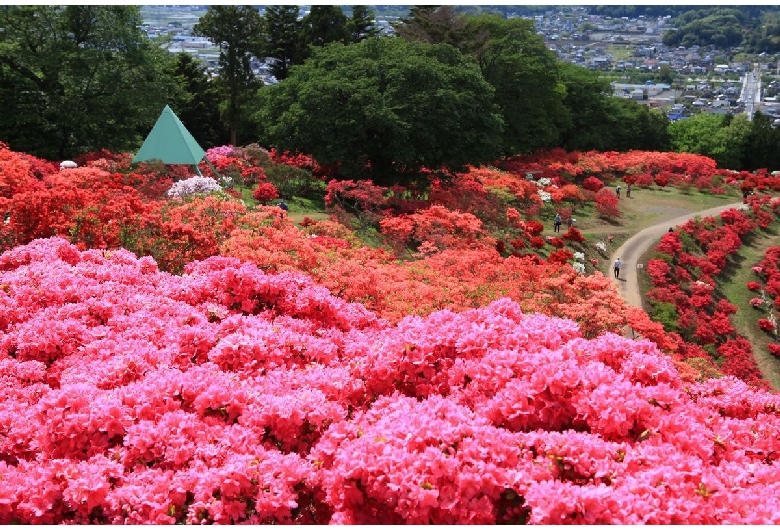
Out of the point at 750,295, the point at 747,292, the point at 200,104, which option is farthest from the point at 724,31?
the point at 750,295

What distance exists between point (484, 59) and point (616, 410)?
3142 cm

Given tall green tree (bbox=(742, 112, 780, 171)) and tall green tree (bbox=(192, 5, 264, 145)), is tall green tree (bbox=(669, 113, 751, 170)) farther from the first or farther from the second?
tall green tree (bbox=(192, 5, 264, 145))

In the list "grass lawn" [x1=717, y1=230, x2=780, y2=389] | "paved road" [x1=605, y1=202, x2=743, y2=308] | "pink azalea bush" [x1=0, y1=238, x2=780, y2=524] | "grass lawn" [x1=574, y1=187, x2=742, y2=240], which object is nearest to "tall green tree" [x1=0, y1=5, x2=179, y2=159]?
"grass lawn" [x1=574, y1=187, x2=742, y2=240]

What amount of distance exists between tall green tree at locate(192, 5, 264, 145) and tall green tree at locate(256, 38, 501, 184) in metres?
9.35

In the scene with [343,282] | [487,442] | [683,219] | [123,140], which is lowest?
[683,219]

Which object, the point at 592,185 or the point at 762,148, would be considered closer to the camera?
the point at 592,185

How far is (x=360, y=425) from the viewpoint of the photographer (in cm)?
439

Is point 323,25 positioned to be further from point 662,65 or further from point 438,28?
point 662,65

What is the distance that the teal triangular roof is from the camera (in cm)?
1853

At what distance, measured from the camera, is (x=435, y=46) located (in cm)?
2517

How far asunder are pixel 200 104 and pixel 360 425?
1307 inches

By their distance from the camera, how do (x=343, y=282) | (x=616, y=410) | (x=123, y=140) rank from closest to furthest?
1. (x=616, y=410)
2. (x=343, y=282)
3. (x=123, y=140)

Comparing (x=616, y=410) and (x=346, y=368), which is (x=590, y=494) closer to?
(x=616, y=410)

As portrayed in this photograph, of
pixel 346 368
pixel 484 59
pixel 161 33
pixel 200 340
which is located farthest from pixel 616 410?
pixel 484 59
